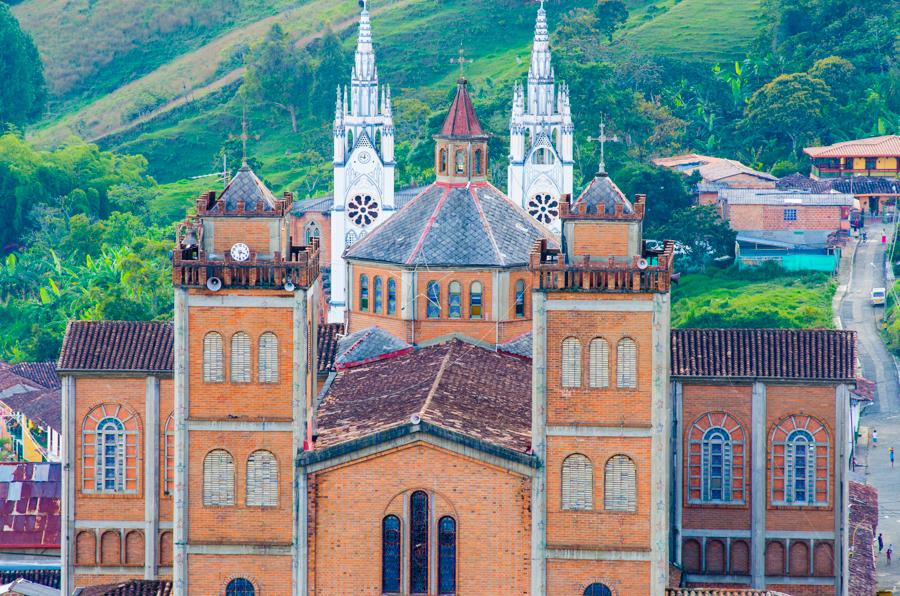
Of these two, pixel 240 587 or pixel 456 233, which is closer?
pixel 240 587

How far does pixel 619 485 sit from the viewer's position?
62.5 meters

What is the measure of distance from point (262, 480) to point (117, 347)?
13.8 m

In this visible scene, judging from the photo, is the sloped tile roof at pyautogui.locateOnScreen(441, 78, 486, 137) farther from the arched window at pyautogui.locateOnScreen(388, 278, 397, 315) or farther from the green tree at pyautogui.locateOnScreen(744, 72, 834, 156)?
the green tree at pyautogui.locateOnScreen(744, 72, 834, 156)

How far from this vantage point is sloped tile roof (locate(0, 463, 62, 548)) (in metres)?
84.2

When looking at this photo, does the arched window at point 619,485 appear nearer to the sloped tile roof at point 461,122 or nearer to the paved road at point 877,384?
the sloped tile roof at point 461,122

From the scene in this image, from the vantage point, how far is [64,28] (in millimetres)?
199375

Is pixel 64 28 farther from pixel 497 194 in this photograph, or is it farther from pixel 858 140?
pixel 497 194

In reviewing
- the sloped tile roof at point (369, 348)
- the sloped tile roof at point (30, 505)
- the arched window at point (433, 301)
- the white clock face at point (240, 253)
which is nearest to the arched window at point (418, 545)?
the white clock face at point (240, 253)

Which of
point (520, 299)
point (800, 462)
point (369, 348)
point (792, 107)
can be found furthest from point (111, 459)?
point (792, 107)

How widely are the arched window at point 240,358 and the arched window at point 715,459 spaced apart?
1742 cm

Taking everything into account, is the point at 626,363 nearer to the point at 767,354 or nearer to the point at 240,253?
the point at 240,253

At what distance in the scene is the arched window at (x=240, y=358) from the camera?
63375 millimetres

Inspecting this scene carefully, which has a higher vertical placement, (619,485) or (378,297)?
(378,297)

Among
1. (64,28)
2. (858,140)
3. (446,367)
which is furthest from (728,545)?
(64,28)
